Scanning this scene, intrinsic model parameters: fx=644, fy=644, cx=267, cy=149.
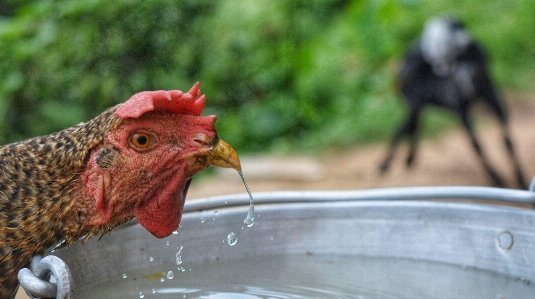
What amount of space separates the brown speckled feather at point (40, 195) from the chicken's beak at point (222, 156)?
29cm

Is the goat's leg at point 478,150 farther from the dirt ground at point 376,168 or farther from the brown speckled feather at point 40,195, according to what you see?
the brown speckled feather at point 40,195

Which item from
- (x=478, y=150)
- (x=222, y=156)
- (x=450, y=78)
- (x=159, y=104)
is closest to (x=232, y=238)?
(x=222, y=156)

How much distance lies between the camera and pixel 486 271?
2.04m

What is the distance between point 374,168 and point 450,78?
74.5 inches

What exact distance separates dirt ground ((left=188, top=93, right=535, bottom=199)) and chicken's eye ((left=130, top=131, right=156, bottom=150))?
181 inches

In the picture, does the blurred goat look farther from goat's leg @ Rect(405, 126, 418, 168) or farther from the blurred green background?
the blurred green background

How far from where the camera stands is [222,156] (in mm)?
1827

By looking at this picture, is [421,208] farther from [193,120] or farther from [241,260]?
[193,120]

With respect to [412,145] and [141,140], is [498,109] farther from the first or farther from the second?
[141,140]

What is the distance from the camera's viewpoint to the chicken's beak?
5.99ft

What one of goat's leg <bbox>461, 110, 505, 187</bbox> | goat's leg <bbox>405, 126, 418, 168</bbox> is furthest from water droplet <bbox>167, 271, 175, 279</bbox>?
goat's leg <bbox>405, 126, 418, 168</bbox>

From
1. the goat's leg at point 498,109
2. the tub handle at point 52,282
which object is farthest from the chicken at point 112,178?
the goat's leg at point 498,109

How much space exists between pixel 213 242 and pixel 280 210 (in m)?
0.26

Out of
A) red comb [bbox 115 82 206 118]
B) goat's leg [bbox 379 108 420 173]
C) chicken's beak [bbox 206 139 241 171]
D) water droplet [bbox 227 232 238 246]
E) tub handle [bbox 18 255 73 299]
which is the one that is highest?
goat's leg [bbox 379 108 420 173]
